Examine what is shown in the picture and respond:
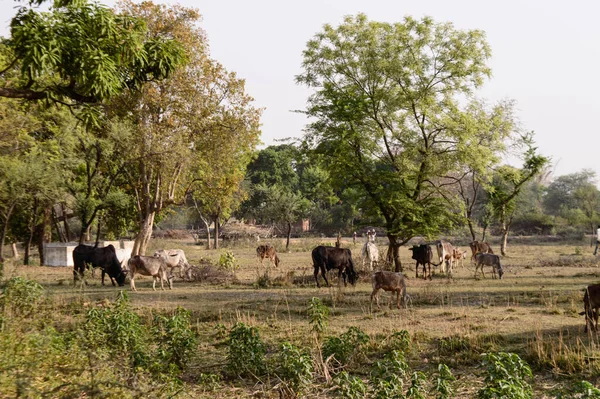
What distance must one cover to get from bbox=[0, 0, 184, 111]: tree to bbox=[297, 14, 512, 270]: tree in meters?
11.4

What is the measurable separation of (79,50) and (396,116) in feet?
50.9

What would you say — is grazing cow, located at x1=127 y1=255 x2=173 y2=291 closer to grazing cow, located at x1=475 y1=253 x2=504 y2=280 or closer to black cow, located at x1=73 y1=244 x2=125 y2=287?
black cow, located at x1=73 y1=244 x2=125 y2=287

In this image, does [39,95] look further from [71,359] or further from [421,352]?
[421,352]

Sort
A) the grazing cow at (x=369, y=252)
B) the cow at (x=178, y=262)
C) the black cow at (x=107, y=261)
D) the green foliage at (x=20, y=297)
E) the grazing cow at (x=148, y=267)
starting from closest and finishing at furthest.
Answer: the green foliage at (x=20, y=297) → the grazing cow at (x=148, y=267) → the black cow at (x=107, y=261) → the cow at (x=178, y=262) → the grazing cow at (x=369, y=252)

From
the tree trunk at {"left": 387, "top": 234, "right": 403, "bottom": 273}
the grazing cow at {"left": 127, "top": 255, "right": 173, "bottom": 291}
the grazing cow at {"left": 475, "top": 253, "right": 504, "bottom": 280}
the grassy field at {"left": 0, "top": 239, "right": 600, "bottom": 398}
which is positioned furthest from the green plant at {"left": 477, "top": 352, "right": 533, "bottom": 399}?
the tree trunk at {"left": 387, "top": 234, "right": 403, "bottom": 273}

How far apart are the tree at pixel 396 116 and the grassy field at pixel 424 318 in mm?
3237

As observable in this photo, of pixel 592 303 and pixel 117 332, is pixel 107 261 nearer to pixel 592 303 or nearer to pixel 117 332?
pixel 117 332

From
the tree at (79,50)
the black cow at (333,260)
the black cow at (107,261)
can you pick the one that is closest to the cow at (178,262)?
the black cow at (107,261)

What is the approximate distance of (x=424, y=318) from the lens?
12703 millimetres

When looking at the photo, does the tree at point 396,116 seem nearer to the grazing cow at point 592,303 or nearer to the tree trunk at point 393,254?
the tree trunk at point 393,254

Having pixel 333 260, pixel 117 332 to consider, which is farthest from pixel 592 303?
pixel 333 260

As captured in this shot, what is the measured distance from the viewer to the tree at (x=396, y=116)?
71.1 ft

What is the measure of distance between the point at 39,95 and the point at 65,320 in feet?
16.6

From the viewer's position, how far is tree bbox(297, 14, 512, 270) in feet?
71.1
